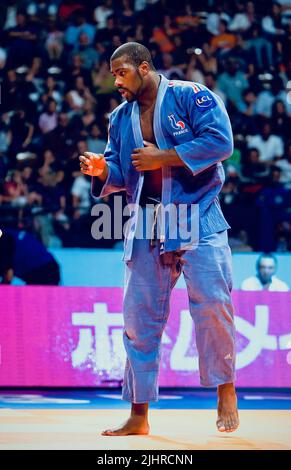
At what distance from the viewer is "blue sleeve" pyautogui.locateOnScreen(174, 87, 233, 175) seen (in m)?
4.25

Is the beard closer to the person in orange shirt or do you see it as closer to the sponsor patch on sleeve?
the sponsor patch on sleeve

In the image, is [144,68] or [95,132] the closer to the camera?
[144,68]

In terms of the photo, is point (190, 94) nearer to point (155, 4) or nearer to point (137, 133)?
point (137, 133)

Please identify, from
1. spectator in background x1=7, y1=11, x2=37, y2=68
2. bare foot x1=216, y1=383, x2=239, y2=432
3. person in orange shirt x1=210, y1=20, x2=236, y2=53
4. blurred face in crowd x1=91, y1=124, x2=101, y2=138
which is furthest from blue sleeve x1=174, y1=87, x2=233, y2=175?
person in orange shirt x1=210, y1=20, x2=236, y2=53

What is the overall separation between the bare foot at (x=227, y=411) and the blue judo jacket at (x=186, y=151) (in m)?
0.77

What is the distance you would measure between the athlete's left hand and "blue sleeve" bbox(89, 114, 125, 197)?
0.83 feet

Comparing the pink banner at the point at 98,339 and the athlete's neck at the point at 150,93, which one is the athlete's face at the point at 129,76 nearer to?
the athlete's neck at the point at 150,93

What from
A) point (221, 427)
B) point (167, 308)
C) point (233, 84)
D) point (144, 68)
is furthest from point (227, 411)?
point (233, 84)

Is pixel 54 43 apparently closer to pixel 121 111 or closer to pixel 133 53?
pixel 121 111

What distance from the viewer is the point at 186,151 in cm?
426

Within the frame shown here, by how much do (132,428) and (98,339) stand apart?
2424mm

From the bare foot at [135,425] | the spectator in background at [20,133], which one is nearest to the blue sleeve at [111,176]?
the bare foot at [135,425]

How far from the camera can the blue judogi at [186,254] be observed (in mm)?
4289
